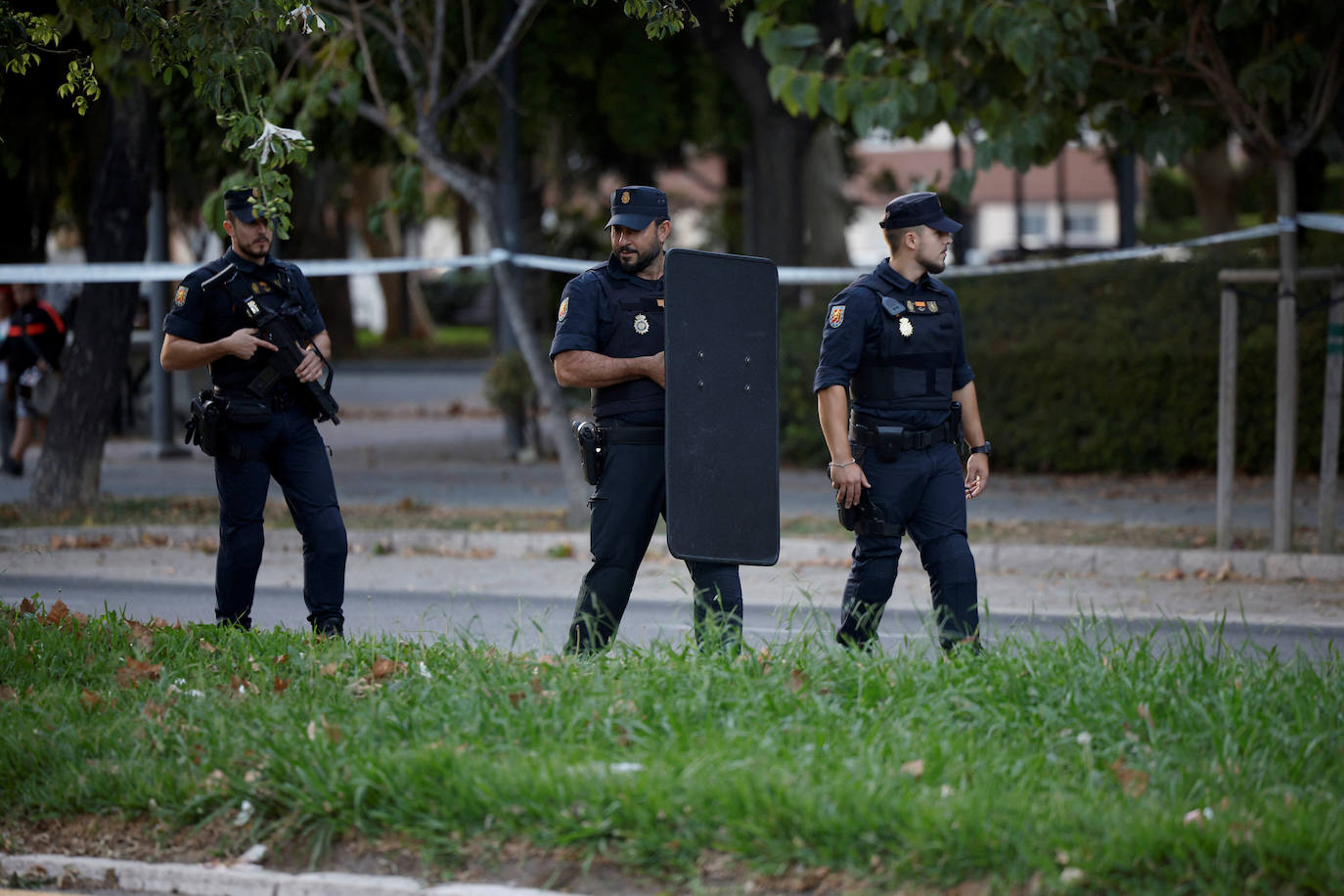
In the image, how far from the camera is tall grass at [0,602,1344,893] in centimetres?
385

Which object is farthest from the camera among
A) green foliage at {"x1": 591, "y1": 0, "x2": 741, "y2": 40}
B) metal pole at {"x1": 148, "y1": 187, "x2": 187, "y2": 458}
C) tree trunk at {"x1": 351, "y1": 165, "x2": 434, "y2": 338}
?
tree trunk at {"x1": 351, "y1": 165, "x2": 434, "y2": 338}

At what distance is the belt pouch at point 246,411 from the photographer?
642cm

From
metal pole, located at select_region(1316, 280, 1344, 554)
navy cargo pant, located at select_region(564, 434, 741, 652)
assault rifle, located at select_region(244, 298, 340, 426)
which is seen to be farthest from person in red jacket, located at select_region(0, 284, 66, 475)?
metal pole, located at select_region(1316, 280, 1344, 554)

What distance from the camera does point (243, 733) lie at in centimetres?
481

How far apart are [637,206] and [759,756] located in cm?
223

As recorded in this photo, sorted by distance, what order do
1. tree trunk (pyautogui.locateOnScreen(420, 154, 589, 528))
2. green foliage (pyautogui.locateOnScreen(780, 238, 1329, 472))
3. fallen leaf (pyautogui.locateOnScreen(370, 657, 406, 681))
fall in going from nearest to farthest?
fallen leaf (pyautogui.locateOnScreen(370, 657, 406, 681)) → tree trunk (pyautogui.locateOnScreen(420, 154, 589, 528)) → green foliage (pyautogui.locateOnScreen(780, 238, 1329, 472))

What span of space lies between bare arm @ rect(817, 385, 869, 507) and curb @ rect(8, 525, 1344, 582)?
3.73 metres

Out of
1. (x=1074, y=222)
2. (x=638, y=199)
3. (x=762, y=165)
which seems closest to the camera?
(x=638, y=199)

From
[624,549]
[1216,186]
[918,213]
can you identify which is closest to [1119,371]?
Answer: [918,213]

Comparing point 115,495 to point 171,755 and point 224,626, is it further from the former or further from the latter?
point 171,755

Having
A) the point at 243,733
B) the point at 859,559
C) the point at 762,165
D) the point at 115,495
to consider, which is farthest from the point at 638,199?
the point at 762,165

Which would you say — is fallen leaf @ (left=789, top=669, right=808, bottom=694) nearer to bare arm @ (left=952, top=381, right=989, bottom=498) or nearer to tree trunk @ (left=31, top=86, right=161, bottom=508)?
bare arm @ (left=952, top=381, right=989, bottom=498)

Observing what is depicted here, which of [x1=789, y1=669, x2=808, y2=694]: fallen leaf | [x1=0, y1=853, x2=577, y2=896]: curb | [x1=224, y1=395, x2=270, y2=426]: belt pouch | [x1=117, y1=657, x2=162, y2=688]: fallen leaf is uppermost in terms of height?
[x1=224, y1=395, x2=270, y2=426]: belt pouch

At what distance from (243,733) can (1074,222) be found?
68775 mm
